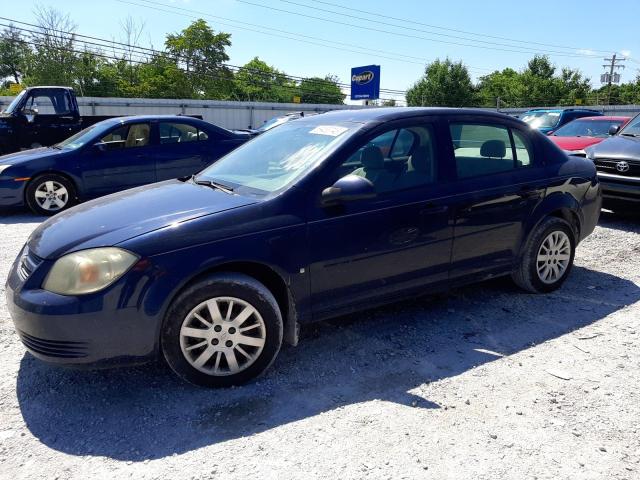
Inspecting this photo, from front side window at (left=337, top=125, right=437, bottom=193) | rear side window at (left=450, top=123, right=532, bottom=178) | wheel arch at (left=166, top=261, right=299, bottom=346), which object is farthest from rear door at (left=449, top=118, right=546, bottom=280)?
wheel arch at (left=166, top=261, right=299, bottom=346)

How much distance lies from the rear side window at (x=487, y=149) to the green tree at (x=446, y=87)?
67061 mm

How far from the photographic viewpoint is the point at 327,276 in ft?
10.8

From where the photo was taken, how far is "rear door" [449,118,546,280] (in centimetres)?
390

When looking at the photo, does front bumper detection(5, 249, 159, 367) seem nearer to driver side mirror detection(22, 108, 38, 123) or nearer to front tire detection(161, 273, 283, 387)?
front tire detection(161, 273, 283, 387)

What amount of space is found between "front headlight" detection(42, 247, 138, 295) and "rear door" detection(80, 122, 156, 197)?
603cm

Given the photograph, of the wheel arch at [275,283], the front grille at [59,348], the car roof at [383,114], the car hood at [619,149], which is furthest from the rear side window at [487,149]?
the car hood at [619,149]

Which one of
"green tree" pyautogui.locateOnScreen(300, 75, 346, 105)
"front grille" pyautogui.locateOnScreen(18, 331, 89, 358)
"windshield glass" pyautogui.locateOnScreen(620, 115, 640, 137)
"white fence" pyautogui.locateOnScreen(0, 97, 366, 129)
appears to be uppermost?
"green tree" pyautogui.locateOnScreen(300, 75, 346, 105)

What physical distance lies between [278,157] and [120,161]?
18.3 feet

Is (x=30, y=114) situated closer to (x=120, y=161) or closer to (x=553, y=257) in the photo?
(x=120, y=161)

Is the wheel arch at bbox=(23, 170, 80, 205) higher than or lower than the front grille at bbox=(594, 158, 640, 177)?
lower

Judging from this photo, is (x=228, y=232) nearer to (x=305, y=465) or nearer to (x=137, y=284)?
(x=137, y=284)

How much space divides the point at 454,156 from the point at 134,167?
20.4 feet

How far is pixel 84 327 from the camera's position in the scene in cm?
269

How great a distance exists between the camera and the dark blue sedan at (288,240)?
2764 millimetres
